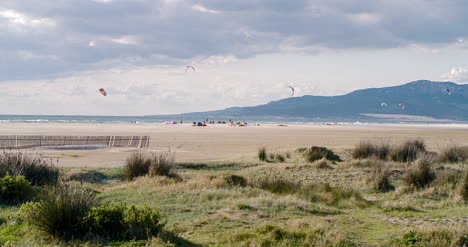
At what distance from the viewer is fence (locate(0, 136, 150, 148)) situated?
30.9 meters

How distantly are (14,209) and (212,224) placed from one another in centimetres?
428

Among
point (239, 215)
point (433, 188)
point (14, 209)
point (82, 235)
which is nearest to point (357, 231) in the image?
point (239, 215)

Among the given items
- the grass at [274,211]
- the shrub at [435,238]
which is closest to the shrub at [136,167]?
the grass at [274,211]

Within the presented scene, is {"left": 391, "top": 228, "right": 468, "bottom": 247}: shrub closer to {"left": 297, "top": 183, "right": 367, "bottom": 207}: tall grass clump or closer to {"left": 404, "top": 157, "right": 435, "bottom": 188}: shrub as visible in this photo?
{"left": 297, "top": 183, "right": 367, "bottom": 207}: tall grass clump

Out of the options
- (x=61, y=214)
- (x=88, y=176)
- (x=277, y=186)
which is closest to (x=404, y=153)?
(x=277, y=186)

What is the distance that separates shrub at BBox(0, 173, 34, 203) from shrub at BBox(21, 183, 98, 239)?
3.34 metres

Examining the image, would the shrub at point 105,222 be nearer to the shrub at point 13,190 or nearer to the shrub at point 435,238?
the shrub at point 13,190

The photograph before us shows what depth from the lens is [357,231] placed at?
9.24 meters

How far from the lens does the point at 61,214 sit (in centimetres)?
808

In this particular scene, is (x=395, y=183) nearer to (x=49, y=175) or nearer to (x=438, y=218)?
(x=438, y=218)

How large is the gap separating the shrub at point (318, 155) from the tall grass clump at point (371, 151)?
978mm

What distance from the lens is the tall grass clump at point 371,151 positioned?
22.6 metres

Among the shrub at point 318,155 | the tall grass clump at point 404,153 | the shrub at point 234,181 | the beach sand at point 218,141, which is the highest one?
the tall grass clump at point 404,153

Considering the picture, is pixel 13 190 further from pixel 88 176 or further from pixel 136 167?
pixel 136 167
